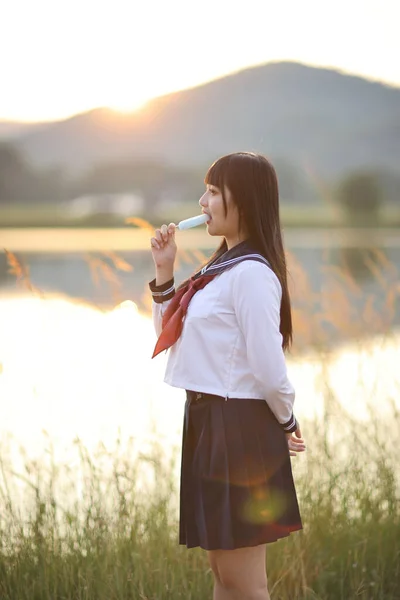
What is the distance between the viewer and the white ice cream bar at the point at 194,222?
211 centimetres

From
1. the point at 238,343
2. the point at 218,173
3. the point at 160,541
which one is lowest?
the point at 160,541

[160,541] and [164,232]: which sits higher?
[164,232]

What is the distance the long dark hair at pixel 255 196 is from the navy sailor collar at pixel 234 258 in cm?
2

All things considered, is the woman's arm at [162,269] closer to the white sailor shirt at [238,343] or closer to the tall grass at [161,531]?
the white sailor shirt at [238,343]

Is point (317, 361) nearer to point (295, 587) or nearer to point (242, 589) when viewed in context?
point (295, 587)

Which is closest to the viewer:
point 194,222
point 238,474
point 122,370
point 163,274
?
point 238,474

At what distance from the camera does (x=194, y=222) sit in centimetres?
215

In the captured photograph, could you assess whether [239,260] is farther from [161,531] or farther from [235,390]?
[161,531]

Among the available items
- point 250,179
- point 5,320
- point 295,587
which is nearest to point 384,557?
point 295,587

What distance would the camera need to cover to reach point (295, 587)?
9.39 ft

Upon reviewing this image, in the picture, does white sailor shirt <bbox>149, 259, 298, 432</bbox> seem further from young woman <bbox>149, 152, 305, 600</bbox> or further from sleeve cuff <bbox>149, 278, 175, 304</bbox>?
sleeve cuff <bbox>149, 278, 175, 304</bbox>

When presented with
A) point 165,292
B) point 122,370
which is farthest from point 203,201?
point 122,370

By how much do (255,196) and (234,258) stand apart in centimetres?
15

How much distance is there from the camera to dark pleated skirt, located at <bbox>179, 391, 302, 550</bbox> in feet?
6.65
